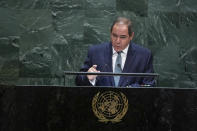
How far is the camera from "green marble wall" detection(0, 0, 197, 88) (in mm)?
5301

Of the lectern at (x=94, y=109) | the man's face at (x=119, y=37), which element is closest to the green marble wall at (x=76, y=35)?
the man's face at (x=119, y=37)

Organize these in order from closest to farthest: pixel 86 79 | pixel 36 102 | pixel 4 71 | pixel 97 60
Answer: pixel 36 102 → pixel 86 79 → pixel 97 60 → pixel 4 71

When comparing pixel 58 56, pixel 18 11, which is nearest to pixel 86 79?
pixel 58 56

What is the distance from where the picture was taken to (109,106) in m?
2.71

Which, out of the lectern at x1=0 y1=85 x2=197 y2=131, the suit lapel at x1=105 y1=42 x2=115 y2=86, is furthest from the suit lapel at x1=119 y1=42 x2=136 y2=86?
the lectern at x1=0 y1=85 x2=197 y2=131

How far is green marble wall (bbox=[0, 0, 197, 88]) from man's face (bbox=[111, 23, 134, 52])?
658 mm

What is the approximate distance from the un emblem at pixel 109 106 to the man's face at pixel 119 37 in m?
1.98

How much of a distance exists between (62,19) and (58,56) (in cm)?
49

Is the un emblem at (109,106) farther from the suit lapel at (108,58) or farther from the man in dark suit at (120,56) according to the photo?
the suit lapel at (108,58)

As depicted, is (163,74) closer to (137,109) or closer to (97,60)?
(97,60)

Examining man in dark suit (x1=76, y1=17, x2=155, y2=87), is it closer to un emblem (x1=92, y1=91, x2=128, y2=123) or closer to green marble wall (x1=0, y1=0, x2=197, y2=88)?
green marble wall (x1=0, y1=0, x2=197, y2=88)

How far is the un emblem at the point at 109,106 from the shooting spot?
2.68 meters

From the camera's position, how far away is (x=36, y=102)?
267cm

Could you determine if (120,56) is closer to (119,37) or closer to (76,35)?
(119,37)
